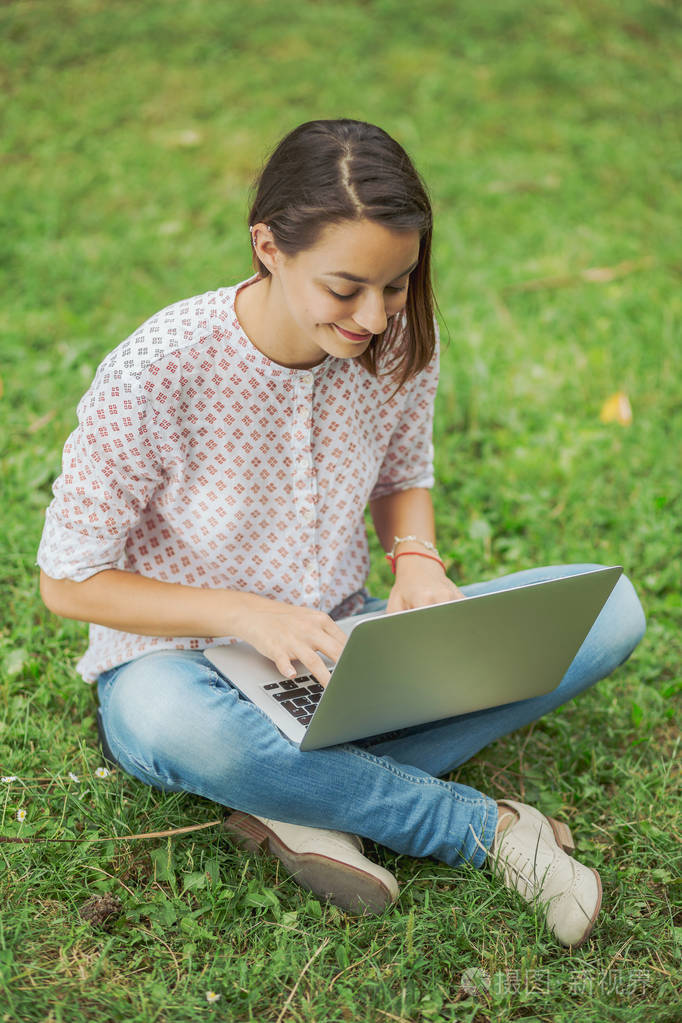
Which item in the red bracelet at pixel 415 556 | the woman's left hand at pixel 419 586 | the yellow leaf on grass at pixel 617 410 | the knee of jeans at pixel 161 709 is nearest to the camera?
the knee of jeans at pixel 161 709

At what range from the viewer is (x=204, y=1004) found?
5.18ft

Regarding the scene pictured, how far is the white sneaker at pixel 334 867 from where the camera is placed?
1.78 m

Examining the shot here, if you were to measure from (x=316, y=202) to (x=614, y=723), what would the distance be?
1373 millimetres

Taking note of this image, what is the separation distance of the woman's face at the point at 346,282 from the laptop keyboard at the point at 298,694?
0.60m

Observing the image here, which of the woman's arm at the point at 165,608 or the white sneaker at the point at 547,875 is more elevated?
the woman's arm at the point at 165,608

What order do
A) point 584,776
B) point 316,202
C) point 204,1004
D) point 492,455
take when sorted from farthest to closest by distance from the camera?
point 492,455
point 584,776
point 316,202
point 204,1004

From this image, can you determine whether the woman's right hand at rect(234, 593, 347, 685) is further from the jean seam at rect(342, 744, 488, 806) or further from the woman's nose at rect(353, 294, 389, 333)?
the woman's nose at rect(353, 294, 389, 333)

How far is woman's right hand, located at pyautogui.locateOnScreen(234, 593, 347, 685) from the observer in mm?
1737

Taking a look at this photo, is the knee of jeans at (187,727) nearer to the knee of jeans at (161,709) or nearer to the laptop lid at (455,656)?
the knee of jeans at (161,709)

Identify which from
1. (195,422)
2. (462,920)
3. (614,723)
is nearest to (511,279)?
(614,723)

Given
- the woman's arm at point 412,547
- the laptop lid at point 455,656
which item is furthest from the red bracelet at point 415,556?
the laptop lid at point 455,656

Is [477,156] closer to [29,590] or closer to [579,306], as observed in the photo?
[579,306]

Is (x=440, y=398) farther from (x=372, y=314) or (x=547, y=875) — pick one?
(x=547, y=875)

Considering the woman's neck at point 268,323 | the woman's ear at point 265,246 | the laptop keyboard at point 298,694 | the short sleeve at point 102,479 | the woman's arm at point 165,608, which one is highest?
the woman's ear at point 265,246
